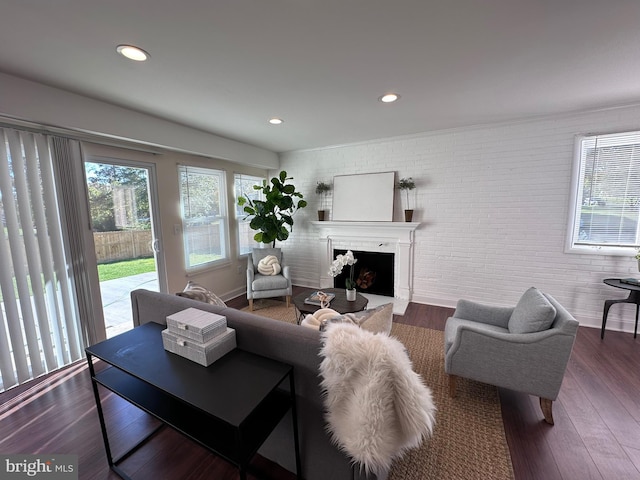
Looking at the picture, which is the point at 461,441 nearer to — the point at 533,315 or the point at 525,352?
the point at 525,352

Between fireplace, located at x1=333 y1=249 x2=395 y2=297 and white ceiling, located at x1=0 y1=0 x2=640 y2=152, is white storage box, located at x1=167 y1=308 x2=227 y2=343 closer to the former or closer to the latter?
white ceiling, located at x1=0 y1=0 x2=640 y2=152

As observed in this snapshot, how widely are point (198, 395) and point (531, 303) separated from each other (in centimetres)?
214

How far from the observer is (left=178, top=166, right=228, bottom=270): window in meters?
3.46

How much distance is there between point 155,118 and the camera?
8.73 ft

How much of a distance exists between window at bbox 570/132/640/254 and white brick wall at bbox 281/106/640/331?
4.1 inches

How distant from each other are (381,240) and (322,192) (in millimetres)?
1270

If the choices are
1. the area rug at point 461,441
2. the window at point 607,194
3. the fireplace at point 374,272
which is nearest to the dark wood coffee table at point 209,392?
the area rug at point 461,441

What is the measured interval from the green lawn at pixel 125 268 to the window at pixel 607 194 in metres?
4.93

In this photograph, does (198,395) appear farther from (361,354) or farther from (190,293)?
(190,293)

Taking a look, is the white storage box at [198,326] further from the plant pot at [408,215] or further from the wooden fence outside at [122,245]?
the plant pot at [408,215]

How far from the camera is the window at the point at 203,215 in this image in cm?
346

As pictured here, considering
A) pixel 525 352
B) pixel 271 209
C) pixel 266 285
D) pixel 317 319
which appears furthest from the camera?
pixel 271 209

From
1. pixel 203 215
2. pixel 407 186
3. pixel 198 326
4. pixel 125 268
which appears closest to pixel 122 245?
pixel 125 268

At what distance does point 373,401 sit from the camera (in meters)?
0.99
